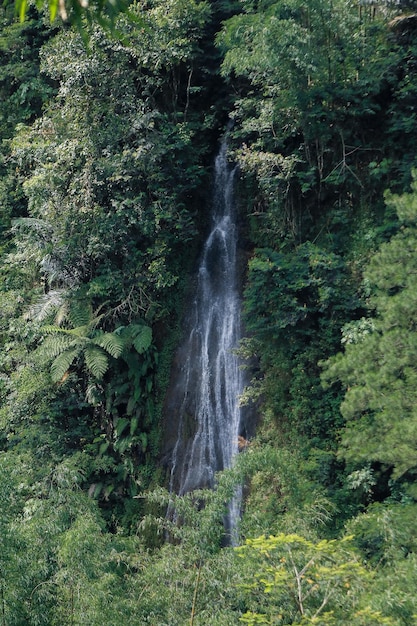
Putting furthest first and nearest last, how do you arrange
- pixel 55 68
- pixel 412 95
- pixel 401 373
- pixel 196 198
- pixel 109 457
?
pixel 196 198
pixel 55 68
pixel 109 457
pixel 412 95
pixel 401 373

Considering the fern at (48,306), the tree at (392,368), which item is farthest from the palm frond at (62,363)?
the tree at (392,368)

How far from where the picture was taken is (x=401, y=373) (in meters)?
7.30

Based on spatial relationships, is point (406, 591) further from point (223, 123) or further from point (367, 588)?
point (223, 123)

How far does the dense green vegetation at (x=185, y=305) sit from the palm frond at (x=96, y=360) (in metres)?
0.04

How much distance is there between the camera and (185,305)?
1357 centimetres

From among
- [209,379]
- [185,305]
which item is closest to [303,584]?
[209,379]

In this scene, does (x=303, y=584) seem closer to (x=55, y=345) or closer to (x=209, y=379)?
(x=209, y=379)

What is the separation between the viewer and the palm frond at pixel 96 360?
1184 centimetres

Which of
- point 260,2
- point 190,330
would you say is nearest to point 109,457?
point 190,330

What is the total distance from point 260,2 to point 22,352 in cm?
899

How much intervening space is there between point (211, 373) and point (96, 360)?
89.7 inches

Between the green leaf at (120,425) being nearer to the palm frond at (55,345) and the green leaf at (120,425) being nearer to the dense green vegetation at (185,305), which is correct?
the dense green vegetation at (185,305)

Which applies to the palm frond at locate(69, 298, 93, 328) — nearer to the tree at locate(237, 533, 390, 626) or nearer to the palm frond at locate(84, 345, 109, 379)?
the palm frond at locate(84, 345, 109, 379)

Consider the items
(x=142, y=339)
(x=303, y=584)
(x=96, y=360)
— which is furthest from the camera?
(x=142, y=339)
